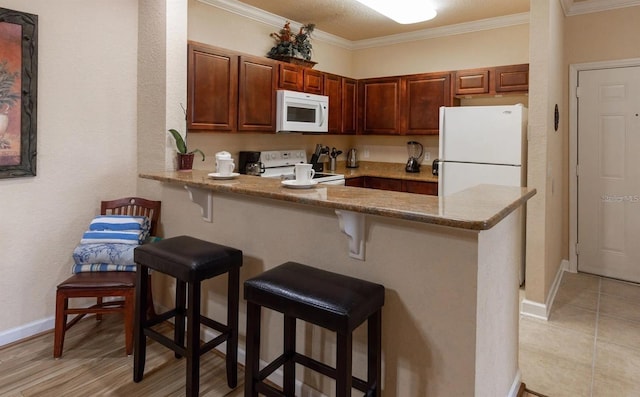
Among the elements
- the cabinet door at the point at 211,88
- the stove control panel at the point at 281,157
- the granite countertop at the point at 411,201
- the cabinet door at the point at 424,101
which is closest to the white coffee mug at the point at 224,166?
the granite countertop at the point at 411,201

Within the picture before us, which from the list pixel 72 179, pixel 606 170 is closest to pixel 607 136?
pixel 606 170

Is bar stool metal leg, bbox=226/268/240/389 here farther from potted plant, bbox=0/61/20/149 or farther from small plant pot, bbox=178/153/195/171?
potted plant, bbox=0/61/20/149

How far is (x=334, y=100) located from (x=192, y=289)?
10.7 ft

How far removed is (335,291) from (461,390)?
586 mm

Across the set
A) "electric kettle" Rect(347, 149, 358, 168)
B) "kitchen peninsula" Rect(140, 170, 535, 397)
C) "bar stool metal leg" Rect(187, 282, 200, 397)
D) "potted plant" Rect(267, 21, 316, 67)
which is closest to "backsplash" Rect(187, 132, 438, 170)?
"electric kettle" Rect(347, 149, 358, 168)

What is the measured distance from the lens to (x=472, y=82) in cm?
419

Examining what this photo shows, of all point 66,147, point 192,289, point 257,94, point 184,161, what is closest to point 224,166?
point 184,161

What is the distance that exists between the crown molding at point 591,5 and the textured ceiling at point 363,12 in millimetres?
347

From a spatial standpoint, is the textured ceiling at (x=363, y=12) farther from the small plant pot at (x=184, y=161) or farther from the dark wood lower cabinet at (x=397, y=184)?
the small plant pot at (x=184, y=161)

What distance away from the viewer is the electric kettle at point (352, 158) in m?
5.38

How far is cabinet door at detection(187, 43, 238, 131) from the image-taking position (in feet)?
10.2

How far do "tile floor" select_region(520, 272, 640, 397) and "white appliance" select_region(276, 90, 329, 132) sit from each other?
2.60m

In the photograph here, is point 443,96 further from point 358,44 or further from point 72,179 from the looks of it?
point 72,179

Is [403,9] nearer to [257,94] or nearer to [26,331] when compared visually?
[257,94]
